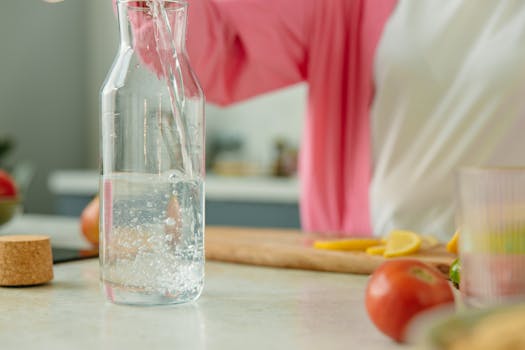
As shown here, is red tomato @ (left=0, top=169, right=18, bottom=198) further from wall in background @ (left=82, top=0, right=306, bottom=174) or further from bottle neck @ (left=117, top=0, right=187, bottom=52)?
wall in background @ (left=82, top=0, right=306, bottom=174)

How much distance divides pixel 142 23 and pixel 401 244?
537 millimetres

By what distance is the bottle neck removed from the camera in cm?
91

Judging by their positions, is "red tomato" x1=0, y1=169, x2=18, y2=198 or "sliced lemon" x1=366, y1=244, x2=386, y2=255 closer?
"sliced lemon" x1=366, y1=244, x2=386, y2=255

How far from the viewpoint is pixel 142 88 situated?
0.89 meters

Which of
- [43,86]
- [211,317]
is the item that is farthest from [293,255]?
[43,86]

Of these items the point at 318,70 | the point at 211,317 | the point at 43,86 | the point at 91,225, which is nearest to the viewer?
the point at 211,317

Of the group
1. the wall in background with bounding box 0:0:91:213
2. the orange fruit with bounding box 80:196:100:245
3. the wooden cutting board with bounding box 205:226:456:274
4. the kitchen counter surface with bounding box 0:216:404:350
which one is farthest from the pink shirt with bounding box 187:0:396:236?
the wall in background with bounding box 0:0:91:213

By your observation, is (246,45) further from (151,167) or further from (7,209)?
(151,167)

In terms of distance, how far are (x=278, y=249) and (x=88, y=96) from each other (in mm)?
3133

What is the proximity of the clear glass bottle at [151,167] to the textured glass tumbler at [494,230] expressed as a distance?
1.10ft

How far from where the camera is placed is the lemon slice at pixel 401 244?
1176 mm

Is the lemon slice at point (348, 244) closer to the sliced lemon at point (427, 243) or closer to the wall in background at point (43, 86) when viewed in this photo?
the sliced lemon at point (427, 243)

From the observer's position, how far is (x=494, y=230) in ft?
2.16

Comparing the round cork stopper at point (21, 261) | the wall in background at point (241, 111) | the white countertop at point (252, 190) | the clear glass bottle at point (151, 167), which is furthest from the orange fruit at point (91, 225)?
the wall in background at point (241, 111)
